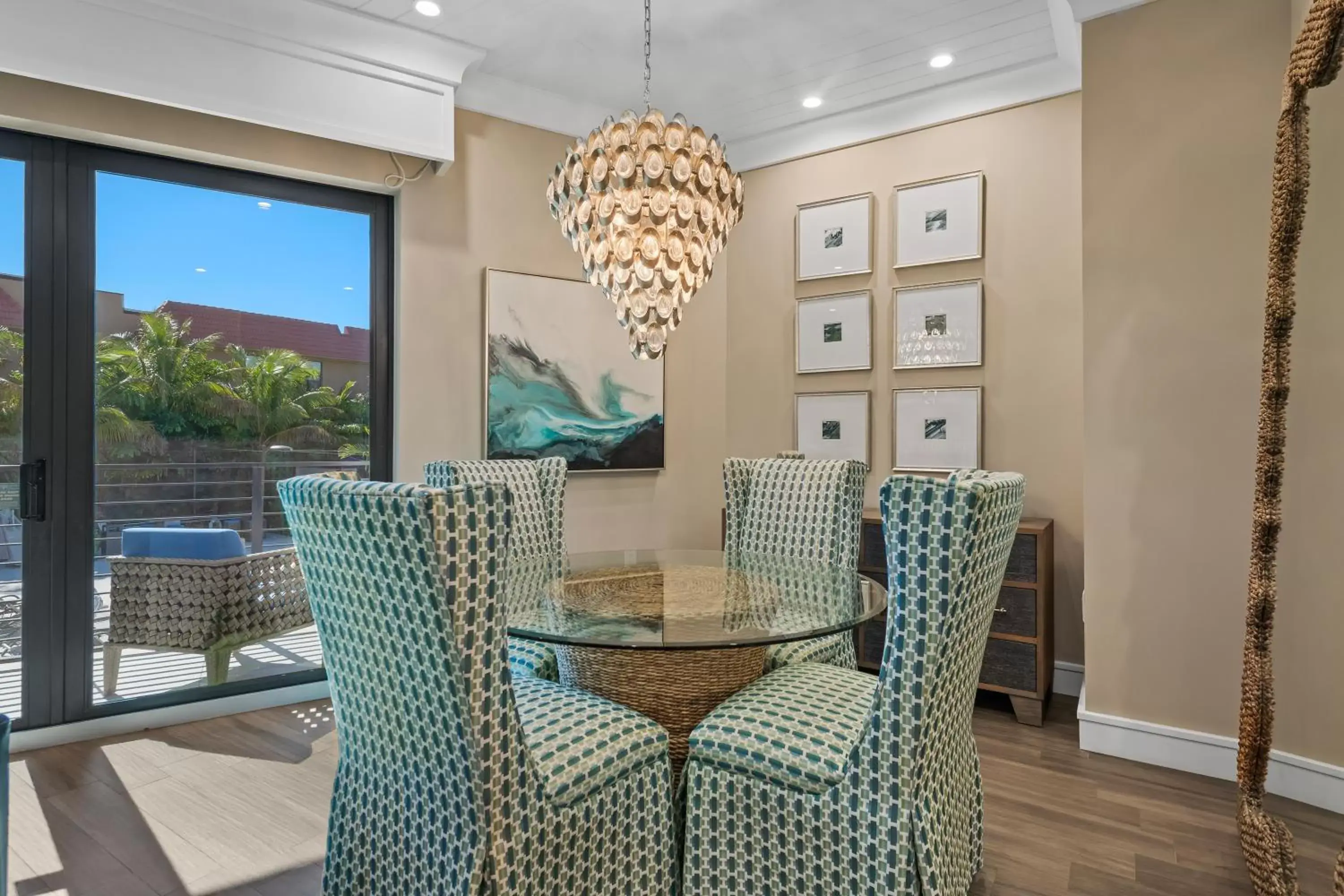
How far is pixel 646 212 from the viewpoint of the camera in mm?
2496

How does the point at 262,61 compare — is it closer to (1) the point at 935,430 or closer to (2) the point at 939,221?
(2) the point at 939,221

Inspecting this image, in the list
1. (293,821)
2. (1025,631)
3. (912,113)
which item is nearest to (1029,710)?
(1025,631)

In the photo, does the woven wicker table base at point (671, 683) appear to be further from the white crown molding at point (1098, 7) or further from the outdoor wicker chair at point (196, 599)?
the white crown molding at point (1098, 7)

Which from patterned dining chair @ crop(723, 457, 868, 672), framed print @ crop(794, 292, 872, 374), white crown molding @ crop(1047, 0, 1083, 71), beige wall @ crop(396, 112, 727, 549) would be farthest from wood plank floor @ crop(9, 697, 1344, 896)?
white crown molding @ crop(1047, 0, 1083, 71)

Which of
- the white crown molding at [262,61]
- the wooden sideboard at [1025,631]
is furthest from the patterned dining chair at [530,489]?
the white crown molding at [262,61]

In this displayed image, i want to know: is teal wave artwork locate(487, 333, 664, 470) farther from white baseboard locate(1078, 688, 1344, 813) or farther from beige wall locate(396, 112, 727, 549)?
white baseboard locate(1078, 688, 1344, 813)

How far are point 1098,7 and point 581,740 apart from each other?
Result: 3.07 metres

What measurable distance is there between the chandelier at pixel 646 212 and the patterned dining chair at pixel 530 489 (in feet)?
3.24

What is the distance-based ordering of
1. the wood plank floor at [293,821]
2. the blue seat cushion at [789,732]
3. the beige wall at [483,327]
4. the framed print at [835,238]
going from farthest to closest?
the framed print at [835,238] < the beige wall at [483,327] < the wood plank floor at [293,821] < the blue seat cushion at [789,732]

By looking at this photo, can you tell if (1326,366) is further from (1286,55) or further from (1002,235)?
(1002,235)

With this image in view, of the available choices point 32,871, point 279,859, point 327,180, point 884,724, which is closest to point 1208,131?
point 884,724

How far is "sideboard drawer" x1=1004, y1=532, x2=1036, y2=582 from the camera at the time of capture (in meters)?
3.35

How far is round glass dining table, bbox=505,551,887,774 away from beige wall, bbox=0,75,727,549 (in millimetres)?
1443

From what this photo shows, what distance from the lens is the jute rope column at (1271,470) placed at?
2178 millimetres
